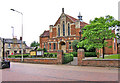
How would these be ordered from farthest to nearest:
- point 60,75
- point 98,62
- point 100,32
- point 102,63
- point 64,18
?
point 64,18
point 100,32
point 98,62
point 102,63
point 60,75

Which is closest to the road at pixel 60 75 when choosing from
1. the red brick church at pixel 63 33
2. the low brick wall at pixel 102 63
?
the low brick wall at pixel 102 63

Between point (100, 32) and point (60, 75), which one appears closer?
point (60, 75)

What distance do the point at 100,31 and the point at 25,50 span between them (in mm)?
51079

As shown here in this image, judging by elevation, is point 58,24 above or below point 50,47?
above

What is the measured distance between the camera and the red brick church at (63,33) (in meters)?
42.7

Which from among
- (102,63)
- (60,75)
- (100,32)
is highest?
(100,32)

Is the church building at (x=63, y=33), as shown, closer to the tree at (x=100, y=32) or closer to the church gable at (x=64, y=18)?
the church gable at (x=64, y=18)

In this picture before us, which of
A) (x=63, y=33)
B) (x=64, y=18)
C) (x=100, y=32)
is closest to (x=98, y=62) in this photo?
(x=100, y=32)

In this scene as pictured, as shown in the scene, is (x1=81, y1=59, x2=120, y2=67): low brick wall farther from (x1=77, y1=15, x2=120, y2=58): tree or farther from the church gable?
the church gable

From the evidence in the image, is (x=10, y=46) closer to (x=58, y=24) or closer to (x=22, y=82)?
(x=58, y=24)

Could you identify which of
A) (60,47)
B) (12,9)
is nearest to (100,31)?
(12,9)

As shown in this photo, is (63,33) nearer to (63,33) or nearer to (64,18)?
(63,33)

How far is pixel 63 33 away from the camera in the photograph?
45281mm

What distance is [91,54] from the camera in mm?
32812
